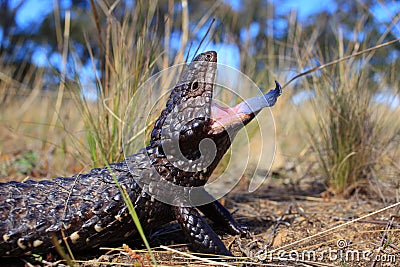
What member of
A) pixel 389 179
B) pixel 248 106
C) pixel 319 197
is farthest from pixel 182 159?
pixel 389 179

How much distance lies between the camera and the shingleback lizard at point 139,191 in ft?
5.06

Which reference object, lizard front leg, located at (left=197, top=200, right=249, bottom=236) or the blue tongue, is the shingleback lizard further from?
lizard front leg, located at (left=197, top=200, right=249, bottom=236)

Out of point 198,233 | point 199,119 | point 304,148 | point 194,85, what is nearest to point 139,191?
point 198,233

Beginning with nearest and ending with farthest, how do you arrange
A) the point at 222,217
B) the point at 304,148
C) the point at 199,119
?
the point at 199,119
the point at 222,217
the point at 304,148

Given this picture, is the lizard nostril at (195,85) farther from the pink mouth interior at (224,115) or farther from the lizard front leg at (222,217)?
the lizard front leg at (222,217)

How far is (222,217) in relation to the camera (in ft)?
6.53

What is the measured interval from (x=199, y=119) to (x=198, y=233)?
53cm

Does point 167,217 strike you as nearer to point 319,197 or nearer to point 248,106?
point 248,106

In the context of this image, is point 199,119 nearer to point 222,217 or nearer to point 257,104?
point 257,104

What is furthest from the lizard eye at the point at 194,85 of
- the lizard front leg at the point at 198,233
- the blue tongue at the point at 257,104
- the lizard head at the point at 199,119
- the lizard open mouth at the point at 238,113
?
the lizard front leg at the point at 198,233

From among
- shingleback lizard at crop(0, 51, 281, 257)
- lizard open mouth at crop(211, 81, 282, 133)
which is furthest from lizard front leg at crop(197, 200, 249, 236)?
lizard open mouth at crop(211, 81, 282, 133)

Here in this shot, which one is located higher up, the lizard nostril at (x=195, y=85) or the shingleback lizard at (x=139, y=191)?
the lizard nostril at (x=195, y=85)

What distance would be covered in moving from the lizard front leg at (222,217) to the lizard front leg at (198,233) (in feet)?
0.99

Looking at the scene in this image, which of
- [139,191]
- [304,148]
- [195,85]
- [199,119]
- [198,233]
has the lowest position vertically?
[198,233]
